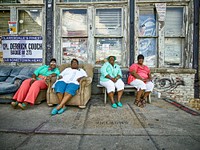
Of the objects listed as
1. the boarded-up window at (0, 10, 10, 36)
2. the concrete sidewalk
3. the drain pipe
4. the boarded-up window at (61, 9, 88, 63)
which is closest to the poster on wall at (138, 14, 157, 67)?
the drain pipe

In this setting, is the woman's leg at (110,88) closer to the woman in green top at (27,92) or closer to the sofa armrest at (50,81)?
the sofa armrest at (50,81)

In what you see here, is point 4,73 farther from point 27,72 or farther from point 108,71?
point 108,71

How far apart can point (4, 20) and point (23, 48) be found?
1391 mm

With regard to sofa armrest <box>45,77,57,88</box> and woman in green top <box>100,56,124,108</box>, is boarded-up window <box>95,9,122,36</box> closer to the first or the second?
woman in green top <box>100,56,124,108</box>

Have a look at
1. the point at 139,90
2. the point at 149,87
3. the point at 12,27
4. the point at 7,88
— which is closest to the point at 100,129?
the point at 139,90

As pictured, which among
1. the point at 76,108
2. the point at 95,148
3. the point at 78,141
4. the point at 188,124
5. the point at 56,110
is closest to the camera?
the point at 95,148

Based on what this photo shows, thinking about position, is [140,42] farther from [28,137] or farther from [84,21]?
[28,137]

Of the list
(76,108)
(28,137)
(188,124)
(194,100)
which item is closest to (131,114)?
(188,124)

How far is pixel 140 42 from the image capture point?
5566mm

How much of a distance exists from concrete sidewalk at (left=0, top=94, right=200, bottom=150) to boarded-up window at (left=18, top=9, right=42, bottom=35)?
10.3 ft

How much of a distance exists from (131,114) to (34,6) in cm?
513

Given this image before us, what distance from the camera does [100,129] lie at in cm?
263

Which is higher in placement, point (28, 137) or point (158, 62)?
point (158, 62)

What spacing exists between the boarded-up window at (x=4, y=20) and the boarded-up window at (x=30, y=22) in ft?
1.69
